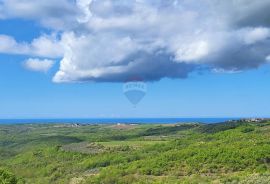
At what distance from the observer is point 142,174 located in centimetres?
12612

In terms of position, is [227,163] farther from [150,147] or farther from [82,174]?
[150,147]

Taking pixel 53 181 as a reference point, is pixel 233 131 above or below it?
above

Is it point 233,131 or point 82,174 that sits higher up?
point 233,131

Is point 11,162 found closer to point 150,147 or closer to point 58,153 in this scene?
point 58,153

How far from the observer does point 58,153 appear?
611 feet

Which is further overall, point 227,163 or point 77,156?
point 77,156

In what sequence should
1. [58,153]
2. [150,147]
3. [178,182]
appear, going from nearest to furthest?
[178,182]
[150,147]
[58,153]

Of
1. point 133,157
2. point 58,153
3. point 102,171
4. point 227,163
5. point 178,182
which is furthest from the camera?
point 58,153

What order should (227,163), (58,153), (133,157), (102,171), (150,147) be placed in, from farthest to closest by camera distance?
(58,153) < (150,147) < (133,157) < (102,171) < (227,163)

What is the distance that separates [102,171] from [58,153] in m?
58.9

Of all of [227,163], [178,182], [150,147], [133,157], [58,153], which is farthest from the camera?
[58,153]

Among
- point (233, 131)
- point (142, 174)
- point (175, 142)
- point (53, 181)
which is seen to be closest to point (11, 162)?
point (53, 181)

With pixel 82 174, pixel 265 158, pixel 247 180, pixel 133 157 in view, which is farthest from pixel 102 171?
pixel 247 180

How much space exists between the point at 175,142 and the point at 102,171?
57.1 metres
